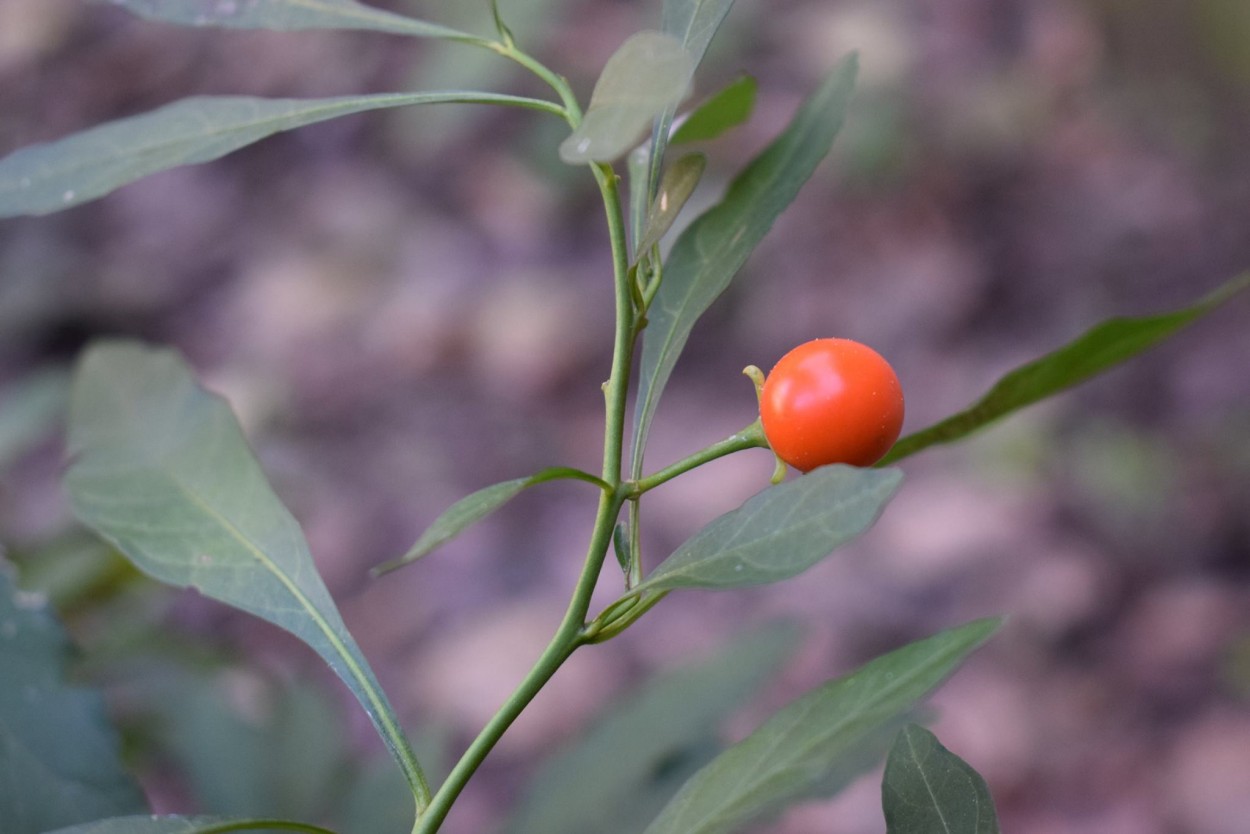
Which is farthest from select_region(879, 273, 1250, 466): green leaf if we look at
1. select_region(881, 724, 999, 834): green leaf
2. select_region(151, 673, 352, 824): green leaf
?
select_region(151, 673, 352, 824): green leaf

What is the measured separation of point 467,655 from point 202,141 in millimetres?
1632

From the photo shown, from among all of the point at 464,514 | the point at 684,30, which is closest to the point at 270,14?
the point at 684,30

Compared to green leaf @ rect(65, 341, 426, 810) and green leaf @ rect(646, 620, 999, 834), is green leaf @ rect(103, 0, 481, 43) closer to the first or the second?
green leaf @ rect(65, 341, 426, 810)

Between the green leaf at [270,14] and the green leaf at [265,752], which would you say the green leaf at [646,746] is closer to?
the green leaf at [265,752]

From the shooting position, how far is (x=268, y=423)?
7.90 feet

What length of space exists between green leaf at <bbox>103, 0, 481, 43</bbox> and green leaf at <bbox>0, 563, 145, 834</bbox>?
34 centimetres

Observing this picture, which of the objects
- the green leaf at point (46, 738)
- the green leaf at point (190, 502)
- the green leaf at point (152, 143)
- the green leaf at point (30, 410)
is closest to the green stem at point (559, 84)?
the green leaf at point (152, 143)

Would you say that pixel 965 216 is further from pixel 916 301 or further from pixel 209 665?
pixel 209 665

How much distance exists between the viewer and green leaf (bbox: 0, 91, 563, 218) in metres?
0.57

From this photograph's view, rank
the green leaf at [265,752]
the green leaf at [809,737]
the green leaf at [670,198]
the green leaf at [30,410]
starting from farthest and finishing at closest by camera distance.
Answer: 1. the green leaf at [30,410]
2. the green leaf at [265,752]
3. the green leaf at [670,198]
4. the green leaf at [809,737]

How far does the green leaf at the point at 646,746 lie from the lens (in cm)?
97

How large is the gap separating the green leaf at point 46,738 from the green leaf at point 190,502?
3.7 inches

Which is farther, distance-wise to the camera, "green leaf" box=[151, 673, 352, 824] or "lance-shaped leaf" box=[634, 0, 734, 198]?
"green leaf" box=[151, 673, 352, 824]

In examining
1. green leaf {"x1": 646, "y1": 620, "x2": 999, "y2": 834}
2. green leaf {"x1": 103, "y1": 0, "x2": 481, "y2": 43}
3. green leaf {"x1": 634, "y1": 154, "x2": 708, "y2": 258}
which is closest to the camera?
green leaf {"x1": 646, "y1": 620, "x2": 999, "y2": 834}
